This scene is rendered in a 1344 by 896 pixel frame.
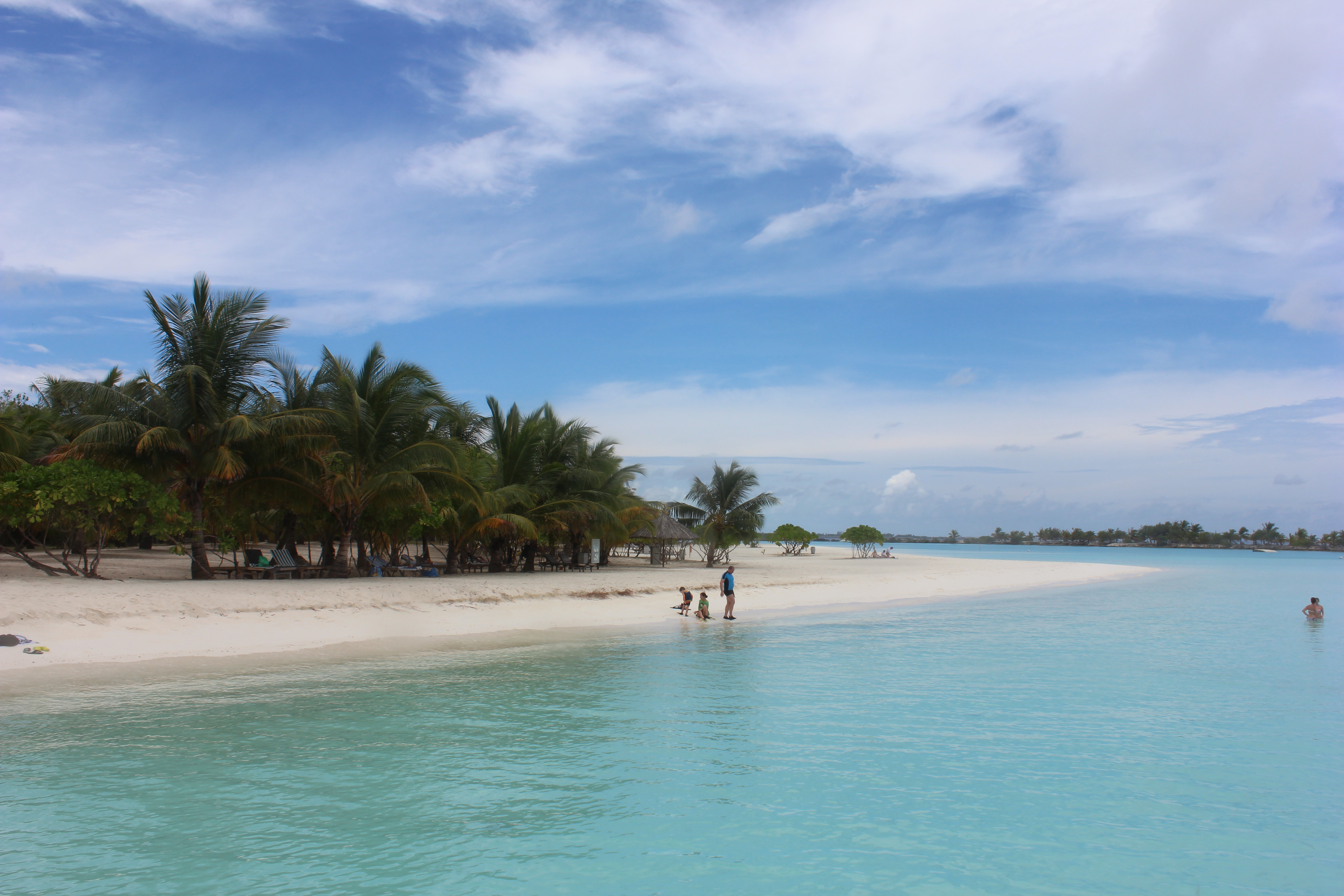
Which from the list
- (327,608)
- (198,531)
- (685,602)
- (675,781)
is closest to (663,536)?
(685,602)

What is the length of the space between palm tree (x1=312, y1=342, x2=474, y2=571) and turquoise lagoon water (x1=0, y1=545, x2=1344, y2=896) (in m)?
6.02

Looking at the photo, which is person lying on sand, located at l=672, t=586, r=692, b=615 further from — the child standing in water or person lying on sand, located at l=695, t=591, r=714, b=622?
person lying on sand, located at l=695, t=591, r=714, b=622

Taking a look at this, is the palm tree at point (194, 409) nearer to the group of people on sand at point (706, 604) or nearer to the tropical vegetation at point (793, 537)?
the group of people on sand at point (706, 604)

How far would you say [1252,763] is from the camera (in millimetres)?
7184

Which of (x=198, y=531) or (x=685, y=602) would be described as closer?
(x=198, y=531)

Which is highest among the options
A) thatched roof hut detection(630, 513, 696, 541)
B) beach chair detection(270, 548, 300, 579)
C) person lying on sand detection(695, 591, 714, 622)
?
thatched roof hut detection(630, 513, 696, 541)

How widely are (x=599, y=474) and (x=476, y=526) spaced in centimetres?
541

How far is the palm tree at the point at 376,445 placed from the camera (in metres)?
16.3

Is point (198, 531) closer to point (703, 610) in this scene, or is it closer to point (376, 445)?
point (376, 445)

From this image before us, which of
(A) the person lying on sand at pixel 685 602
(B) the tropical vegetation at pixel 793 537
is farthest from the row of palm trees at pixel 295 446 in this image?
(B) the tropical vegetation at pixel 793 537

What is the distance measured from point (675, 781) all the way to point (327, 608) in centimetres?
991

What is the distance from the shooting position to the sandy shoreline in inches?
414

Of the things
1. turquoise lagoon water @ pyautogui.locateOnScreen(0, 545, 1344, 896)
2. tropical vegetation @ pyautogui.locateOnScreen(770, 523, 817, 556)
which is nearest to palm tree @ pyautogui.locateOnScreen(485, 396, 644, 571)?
turquoise lagoon water @ pyautogui.locateOnScreen(0, 545, 1344, 896)

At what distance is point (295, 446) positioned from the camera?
609 inches
